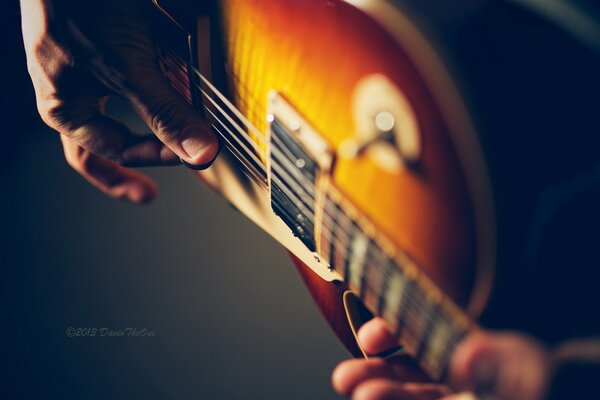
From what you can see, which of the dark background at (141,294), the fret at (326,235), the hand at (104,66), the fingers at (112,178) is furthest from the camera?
the fingers at (112,178)

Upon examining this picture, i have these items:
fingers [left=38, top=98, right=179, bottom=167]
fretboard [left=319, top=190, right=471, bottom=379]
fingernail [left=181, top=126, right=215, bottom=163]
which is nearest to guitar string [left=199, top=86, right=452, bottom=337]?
fretboard [left=319, top=190, right=471, bottom=379]

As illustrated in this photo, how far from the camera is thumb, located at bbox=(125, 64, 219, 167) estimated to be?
56 centimetres

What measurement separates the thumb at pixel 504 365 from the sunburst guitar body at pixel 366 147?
14mm

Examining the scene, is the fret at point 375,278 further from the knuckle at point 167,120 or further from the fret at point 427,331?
the knuckle at point 167,120

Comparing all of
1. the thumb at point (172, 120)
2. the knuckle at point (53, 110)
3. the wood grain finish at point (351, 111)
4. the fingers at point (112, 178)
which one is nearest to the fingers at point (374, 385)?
the wood grain finish at point (351, 111)

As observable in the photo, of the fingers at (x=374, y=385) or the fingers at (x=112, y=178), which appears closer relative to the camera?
the fingers at (x=374, y=385)

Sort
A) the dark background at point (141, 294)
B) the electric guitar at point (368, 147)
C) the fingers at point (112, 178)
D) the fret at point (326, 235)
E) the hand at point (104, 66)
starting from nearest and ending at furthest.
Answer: the electric guitar at point (368, 147) < the fret at point (326, 235) < the hand at point (104, 66) < the dark background at point (141, 294) < the fingers at point (112, 178)

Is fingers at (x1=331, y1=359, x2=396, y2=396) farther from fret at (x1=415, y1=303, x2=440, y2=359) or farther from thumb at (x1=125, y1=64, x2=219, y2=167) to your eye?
thumb at (x1=125, y1=64, x2=219, y2=167)

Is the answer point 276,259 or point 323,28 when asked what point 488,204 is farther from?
point 276,259

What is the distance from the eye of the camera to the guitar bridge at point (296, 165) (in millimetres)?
427

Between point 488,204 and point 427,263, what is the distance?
0.23 feet

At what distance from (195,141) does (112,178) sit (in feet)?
1.20

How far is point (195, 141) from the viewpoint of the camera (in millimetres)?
567

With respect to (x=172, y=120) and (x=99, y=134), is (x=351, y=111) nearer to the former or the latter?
(x=172, y=120)
